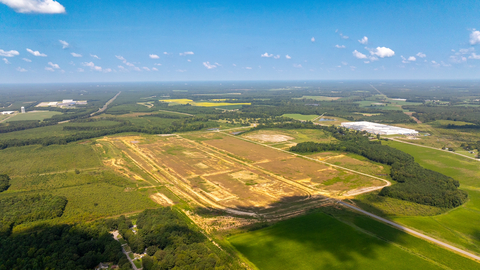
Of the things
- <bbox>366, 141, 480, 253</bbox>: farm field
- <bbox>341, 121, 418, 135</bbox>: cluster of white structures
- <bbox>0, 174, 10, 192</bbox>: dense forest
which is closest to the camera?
<bbox>366, 141, 480, 253</bbox>: farm field

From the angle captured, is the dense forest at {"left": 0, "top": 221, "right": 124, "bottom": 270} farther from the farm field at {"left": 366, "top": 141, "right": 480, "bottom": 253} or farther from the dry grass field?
the farm field at {"left": 366, "top": 141, "right": 480, "bottom": 253}

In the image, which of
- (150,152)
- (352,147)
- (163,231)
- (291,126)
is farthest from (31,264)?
(291,126)

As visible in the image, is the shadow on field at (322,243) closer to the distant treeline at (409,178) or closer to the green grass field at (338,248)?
the green grass field at (338,248)

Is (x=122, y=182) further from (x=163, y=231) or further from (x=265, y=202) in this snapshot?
(x=265, y=202)

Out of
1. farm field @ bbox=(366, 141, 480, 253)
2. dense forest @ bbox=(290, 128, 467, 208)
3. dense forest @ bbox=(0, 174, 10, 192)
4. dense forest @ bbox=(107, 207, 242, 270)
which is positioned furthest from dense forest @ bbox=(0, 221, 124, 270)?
dense forest @ bbox=(290, 128, 467, 208)

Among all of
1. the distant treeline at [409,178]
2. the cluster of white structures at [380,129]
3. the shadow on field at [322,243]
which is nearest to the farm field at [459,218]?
the distant treeline at [409,178]

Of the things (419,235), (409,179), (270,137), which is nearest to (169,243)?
(419,235)
